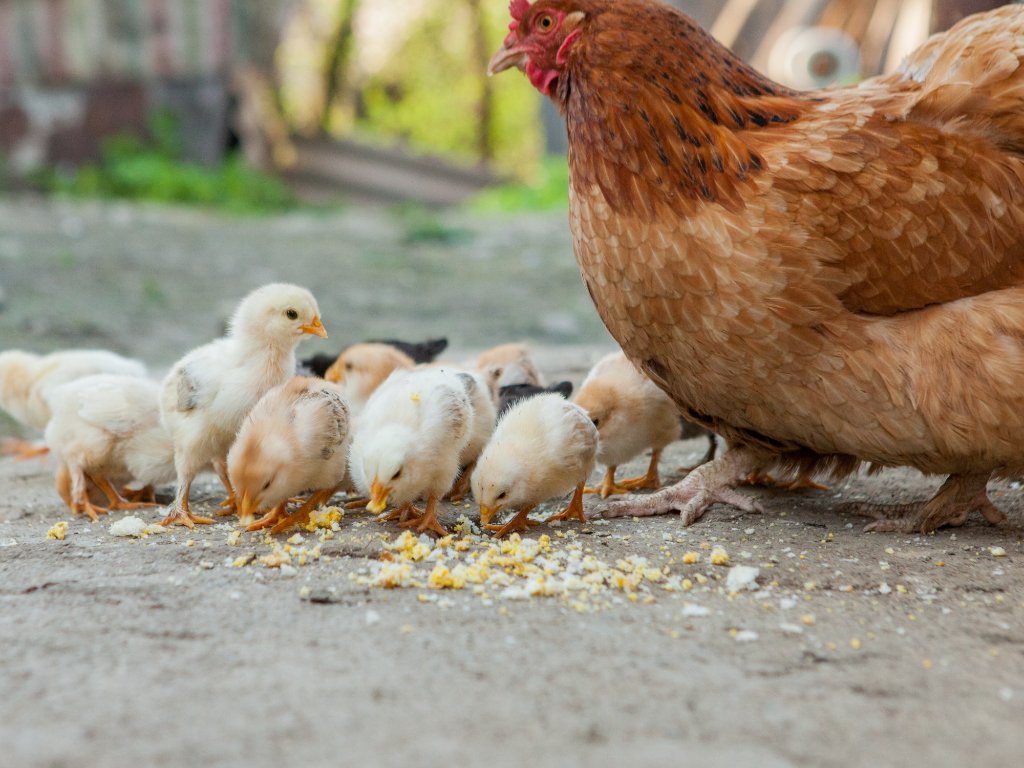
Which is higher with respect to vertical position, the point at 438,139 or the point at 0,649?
the point at 438,139

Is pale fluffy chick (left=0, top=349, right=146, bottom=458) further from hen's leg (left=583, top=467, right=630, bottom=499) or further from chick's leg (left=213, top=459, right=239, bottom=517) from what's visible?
hen's leg (left=583, top=467, right=630, bottom=499)

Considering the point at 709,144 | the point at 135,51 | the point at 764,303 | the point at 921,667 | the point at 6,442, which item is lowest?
the point at 6,442

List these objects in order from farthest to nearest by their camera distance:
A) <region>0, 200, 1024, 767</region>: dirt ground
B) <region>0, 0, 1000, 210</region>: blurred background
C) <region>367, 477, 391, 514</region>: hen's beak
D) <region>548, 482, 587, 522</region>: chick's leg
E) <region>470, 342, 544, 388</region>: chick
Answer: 1. <region>0, 0, 1000, 210</region>: blurred background
2. <region>470, 342, 544, 388</region>: chick
3. <region>548, 482, 587, 522</region>: chick's leg
4. <region>367, 477, 391, 514</region>: hen's beak
5. <region>0, 200, 1024, 767</region>: dirt ground

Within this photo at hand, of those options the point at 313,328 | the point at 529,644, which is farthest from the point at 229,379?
the point at 529,644

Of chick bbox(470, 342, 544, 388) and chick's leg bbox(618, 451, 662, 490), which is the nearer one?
chick's leg bbox(618, 451, 662, 490)

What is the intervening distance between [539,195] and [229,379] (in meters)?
9.08

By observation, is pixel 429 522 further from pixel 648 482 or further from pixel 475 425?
pixel 648 482

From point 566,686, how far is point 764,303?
4.28ft

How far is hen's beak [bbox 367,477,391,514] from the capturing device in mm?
2971

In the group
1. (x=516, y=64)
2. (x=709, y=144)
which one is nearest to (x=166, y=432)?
(x=516, y=64)

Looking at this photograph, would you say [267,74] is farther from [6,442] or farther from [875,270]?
[875,270]

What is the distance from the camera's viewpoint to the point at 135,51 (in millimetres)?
11031

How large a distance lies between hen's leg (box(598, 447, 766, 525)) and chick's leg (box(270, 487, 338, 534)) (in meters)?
0.87

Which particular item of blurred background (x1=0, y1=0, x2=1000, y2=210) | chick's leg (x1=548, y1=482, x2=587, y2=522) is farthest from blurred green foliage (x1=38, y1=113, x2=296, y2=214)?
chick's leg (x1=548, y1=482, x2=587, y2=522)
